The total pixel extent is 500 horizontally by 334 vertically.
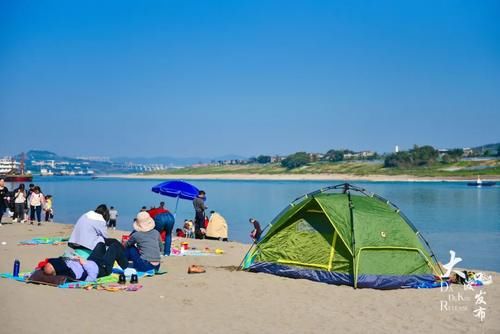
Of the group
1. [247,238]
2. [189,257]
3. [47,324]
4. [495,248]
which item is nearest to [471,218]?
[495,248]

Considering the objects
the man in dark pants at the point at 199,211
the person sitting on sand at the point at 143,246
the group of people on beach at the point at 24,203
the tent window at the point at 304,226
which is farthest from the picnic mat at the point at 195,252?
the group of people on beach at the point at 24,203

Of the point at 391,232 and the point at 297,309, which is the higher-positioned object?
the point at 391,232

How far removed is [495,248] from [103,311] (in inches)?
693

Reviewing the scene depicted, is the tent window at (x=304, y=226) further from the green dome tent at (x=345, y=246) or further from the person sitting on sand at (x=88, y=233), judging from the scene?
the person sitting on sand at (x=88, y=233)

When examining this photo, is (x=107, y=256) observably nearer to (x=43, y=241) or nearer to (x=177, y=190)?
(x=43, y=241)

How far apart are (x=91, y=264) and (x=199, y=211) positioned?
1009 cm

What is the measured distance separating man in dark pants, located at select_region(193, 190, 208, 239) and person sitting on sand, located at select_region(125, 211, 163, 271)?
8080 millimetres

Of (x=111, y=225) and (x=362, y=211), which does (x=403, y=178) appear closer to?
(x=111, y=225)

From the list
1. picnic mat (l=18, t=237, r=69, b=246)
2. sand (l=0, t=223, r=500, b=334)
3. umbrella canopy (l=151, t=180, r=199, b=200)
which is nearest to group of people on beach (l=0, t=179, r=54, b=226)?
picnic mat (l=18, t=237, r=69, b=246)

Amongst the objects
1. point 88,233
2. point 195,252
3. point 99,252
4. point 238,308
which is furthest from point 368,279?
Result: point 195,252

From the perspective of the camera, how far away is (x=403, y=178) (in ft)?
436

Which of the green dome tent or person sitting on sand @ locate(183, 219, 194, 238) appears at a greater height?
the green dome tent

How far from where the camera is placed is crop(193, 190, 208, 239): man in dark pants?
67.6 ft

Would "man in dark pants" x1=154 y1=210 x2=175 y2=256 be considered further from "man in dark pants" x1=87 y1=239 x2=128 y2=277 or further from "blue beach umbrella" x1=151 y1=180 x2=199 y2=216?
"blue beach umbrella" x1=151 y1=180 x2=199 y2=216
